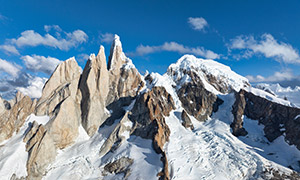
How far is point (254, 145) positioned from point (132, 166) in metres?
41.8

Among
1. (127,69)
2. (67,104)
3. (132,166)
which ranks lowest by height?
(132,166)

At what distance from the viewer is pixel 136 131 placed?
60.9 meters

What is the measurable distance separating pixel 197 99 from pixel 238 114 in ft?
59.2

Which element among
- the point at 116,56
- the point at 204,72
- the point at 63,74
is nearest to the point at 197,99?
the point at 204,72

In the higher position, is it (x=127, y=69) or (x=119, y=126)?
(x=127, y=69)

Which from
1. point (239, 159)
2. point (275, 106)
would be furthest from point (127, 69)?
point (275, 106)

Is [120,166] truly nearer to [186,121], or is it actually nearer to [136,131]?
[136,131]

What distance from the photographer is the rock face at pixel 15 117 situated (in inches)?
2028

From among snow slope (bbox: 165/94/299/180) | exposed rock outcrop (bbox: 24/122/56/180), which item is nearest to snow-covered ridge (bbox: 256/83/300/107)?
snow slope (bbox: 165/94/299/180)

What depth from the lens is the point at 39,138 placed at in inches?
1939

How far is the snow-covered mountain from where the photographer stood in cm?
4694

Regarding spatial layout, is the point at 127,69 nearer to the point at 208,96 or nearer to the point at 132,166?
the point at 208,96

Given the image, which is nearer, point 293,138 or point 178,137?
point 293,138

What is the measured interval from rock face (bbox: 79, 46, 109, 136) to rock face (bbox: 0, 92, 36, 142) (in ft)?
55.1
